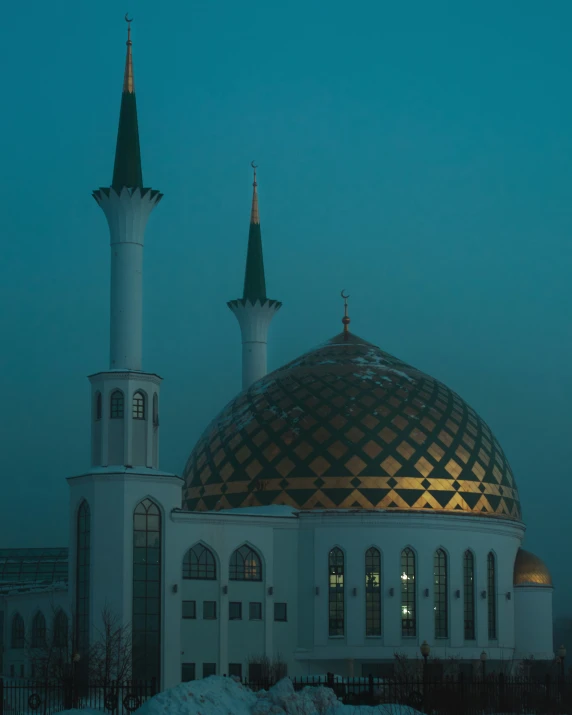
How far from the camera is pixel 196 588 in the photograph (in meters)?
39.4

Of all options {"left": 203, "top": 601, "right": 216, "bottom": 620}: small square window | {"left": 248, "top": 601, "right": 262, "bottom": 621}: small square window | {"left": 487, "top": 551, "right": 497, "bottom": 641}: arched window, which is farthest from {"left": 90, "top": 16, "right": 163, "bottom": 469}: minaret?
{"left": 487, "top": 551, "right": 497, "bottom": 641}: arched window

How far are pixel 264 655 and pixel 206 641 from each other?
6.32 feet

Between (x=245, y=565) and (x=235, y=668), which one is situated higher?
(x=245, y=565)

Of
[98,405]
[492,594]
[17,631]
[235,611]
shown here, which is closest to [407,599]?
[492,594]

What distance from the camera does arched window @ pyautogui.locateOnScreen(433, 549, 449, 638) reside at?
42.9m

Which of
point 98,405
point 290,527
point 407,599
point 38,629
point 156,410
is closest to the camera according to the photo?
point 98,405

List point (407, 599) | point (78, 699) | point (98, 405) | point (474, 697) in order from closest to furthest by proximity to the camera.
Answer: point (474, 697) < point (78, 699) < point (98, 405) < point (407, 599)

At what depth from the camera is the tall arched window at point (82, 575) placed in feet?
123

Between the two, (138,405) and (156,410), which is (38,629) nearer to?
(156,410)

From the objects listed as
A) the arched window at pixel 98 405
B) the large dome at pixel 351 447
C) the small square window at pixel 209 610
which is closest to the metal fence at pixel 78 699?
the small square window at pixel 209 610

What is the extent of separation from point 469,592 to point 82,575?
38.9 feet

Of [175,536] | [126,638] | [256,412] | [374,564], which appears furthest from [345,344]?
[126,638]

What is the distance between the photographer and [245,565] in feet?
134

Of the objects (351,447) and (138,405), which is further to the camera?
(351,447)
